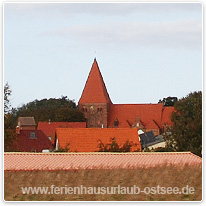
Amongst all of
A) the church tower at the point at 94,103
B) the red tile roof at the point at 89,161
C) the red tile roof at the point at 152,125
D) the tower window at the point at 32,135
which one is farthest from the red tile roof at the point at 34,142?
the red tile roof at the point at 152,125

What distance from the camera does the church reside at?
331 ft

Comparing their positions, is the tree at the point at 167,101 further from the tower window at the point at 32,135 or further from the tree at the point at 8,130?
the tree at the point at 8,130

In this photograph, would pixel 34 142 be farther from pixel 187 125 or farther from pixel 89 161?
pixel 89 161

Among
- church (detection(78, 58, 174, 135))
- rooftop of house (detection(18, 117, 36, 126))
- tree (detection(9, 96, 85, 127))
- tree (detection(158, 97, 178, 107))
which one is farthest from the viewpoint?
tree (detection(158, 97, 178, 107))

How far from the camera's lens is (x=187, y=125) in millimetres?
37031

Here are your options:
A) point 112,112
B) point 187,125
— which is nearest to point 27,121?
point 112,112

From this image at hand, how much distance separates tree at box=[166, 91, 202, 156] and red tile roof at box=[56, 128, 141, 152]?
2.63 m

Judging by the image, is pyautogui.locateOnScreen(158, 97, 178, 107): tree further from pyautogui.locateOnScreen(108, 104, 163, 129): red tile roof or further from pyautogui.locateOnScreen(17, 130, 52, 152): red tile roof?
pyautogui.locateOnScreen(17, 130, 52, 152): red tile roof

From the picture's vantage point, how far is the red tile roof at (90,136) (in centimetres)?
3478

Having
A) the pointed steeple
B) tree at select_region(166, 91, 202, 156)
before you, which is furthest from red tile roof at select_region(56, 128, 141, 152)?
the pointed steeple

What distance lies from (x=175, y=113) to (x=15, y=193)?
3218cm

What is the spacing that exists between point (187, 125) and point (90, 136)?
19.1ft

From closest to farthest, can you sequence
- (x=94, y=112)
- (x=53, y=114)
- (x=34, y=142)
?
(x=34, y=142), (x=53, y=114), (x=94, y=112)

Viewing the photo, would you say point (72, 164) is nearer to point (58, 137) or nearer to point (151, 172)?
point (151, 172)
